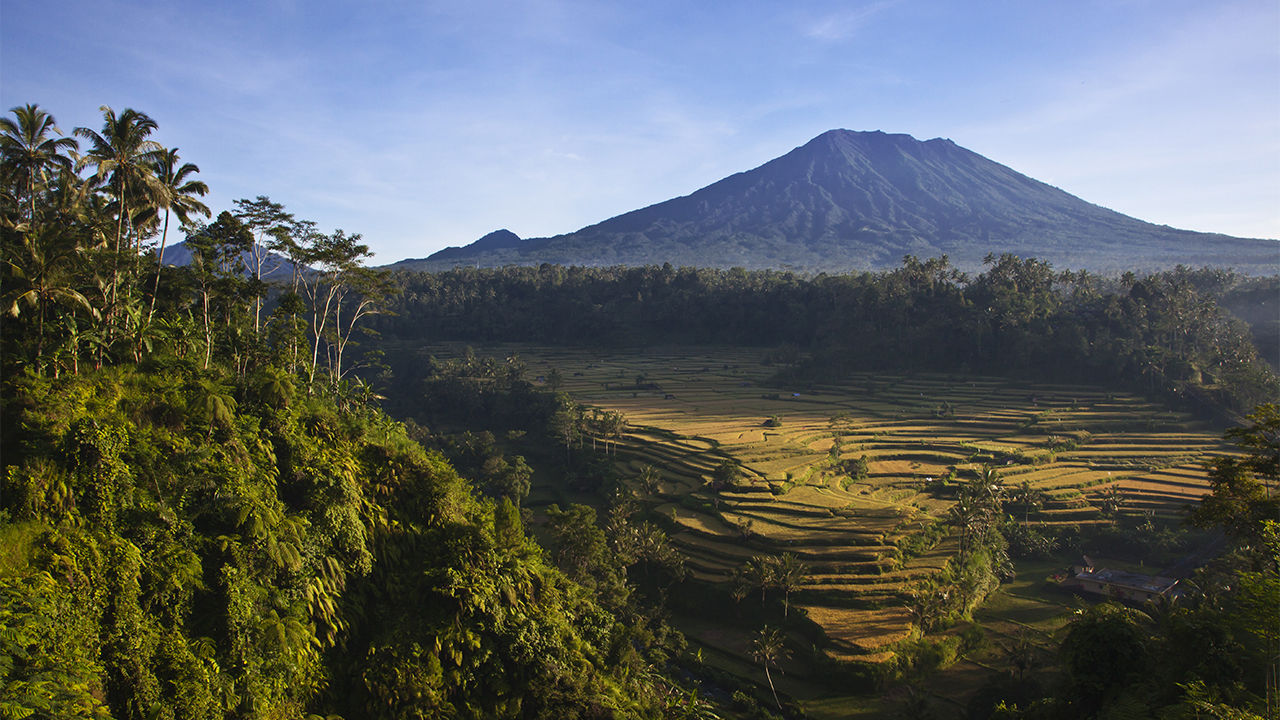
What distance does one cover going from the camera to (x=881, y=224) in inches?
6388

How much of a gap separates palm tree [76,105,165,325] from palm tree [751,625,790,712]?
76.6 ft

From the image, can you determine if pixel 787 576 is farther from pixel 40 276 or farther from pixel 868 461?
pixel 40 276

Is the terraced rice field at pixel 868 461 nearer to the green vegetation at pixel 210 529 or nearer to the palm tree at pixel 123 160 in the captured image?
the green vegetation at pixel 210 529

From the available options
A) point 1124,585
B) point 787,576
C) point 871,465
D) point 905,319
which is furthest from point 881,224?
point 787,576

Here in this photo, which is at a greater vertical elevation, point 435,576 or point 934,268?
point 934,268


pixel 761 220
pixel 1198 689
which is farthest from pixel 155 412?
pixel 761 220

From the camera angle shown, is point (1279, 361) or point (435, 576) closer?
point (435, 576)

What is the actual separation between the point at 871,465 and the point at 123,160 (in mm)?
38328

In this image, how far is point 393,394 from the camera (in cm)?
6291

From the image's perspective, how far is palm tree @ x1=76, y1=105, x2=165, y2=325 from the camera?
717 inches

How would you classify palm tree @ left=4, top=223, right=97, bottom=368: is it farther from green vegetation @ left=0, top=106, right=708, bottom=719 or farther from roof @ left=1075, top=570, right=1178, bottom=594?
roof @ left=1075, top=570, right=1178, bottom=594

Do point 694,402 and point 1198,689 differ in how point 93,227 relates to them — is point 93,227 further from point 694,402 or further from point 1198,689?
point 694,402

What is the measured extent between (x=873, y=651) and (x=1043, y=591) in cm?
1201

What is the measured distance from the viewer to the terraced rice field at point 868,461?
28031mm
